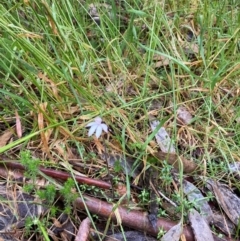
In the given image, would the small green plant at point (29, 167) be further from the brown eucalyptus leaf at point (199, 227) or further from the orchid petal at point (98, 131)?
the brown eucalyptus leaf at point (199, 227)

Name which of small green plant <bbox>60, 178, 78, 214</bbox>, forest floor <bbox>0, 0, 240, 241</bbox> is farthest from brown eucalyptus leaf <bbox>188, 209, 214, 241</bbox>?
small green plant <bbox>60, 178, 78, 214</bbox>

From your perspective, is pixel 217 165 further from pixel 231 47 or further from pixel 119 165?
pixel 231 47

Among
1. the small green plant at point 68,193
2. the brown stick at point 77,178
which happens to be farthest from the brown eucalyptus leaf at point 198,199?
the small green plant at point 68,193

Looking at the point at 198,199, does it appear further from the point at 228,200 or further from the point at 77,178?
the point at 77,178

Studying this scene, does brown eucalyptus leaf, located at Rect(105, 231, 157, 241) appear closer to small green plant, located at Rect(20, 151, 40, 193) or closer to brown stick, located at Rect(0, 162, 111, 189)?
brown stick, located at Rect(0, 162, 111, 189)

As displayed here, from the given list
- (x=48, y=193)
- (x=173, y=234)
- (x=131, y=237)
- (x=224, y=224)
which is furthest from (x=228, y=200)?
(x=48, y=193)

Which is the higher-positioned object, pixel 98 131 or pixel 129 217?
pixel 98 131

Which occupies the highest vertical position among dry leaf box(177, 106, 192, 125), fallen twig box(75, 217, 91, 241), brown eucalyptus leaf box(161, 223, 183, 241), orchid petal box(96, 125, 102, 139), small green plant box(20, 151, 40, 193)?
orchid petal box(96, 125, 102, 139)
